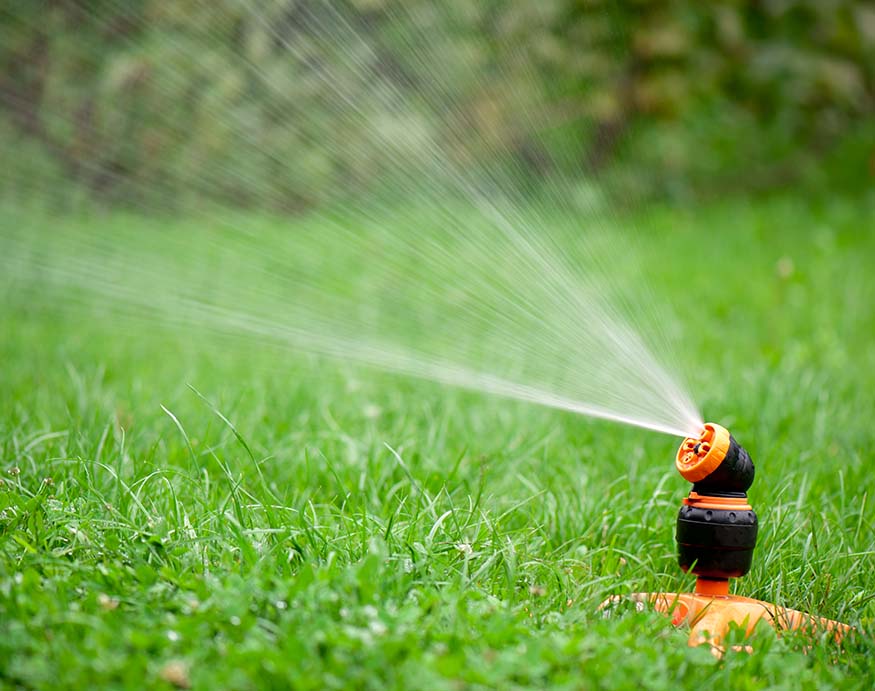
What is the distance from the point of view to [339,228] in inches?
224

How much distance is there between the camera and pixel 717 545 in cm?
168

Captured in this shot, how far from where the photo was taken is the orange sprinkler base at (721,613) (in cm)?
164

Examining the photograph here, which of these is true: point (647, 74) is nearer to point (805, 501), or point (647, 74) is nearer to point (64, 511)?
point (805, 501)

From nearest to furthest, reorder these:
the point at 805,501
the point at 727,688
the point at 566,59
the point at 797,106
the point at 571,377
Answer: the point at 727,688 < the point at 805,501 < the point at 571,377 < the point at 566,59 < the point at 797,106

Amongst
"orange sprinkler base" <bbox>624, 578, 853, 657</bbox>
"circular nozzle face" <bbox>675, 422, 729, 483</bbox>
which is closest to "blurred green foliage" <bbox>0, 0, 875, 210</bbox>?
"circular nozzle face" <bbox>675, 422, 729, 483</bbox>

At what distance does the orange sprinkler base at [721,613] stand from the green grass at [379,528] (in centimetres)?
5

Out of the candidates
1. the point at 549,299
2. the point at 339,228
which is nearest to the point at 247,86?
the point at 549,299

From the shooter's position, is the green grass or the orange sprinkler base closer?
the green grass

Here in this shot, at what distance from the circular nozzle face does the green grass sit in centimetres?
25

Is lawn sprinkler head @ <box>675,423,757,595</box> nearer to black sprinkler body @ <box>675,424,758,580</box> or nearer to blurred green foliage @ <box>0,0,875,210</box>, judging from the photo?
black sprinkler body @ <box>675,424,758,580</box>

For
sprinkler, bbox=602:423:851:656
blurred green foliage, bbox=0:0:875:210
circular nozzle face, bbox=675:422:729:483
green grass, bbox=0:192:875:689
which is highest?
blurred green foliage, bbox=0:0:875:210

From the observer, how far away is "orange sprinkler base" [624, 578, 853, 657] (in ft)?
5.37

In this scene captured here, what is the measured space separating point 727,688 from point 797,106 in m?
6.50

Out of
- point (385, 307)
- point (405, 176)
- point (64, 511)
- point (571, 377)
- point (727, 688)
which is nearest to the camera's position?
point (727, 688)
